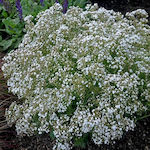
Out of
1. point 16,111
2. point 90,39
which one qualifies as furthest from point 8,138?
point 90,39

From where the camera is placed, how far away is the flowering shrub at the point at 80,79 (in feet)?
9.82

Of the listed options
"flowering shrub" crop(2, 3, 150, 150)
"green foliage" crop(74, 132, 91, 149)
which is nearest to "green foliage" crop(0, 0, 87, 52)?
"flowering shrub" crop(2, 3, 150, 150)

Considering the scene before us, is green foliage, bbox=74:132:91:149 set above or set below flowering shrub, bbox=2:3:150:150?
below

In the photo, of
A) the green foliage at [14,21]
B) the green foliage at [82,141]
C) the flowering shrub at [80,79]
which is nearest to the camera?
the flowering shrub at [80,79]

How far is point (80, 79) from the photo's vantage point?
3043 millimetres

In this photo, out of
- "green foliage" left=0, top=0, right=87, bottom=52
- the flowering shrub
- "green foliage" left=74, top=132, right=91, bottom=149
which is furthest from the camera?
"green foliage" left=0, top=0, right=87, bottom=52

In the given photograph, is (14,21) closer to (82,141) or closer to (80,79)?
(80,79)

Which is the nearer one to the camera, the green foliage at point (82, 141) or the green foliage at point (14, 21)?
the green foliage at point (82, 141)

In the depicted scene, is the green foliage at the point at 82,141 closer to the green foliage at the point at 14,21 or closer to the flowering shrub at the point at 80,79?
the flowering shrub at the point at 80,79

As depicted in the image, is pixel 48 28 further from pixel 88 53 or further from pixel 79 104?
pixel 79 104

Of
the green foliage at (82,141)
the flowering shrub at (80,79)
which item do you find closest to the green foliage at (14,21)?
the flowering shrub at (80,79)

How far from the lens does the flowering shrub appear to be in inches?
118

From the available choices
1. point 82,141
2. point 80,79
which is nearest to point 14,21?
point 80,79

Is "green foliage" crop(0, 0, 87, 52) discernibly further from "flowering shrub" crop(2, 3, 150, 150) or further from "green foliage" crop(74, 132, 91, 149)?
"green foliage" crop(74, 132, 91, 149)
